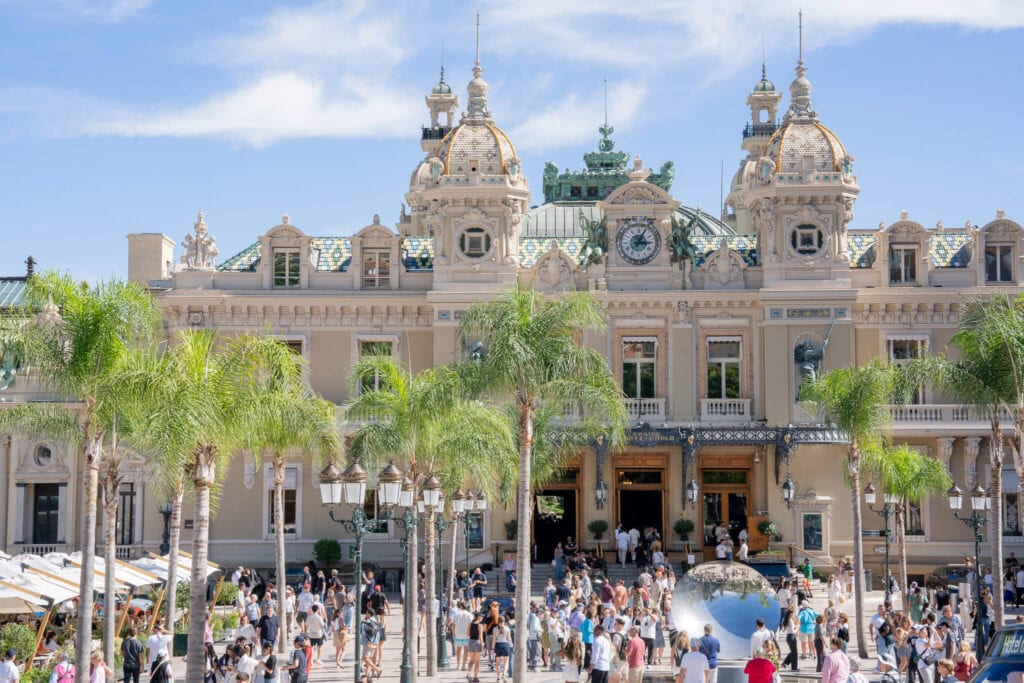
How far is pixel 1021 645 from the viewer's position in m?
21.1

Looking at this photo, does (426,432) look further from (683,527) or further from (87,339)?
(683,527)

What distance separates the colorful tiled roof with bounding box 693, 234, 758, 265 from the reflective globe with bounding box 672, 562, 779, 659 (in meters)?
21.7

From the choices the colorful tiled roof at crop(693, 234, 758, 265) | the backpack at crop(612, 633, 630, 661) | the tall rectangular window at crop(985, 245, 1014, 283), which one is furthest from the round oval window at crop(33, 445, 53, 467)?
the tall rectangular window at crop(985, 245, 1014, 283)

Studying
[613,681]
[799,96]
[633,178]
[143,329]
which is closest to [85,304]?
[143,329]

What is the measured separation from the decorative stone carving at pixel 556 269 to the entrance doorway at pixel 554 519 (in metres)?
→ 7.47

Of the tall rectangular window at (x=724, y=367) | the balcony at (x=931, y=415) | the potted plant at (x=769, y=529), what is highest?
the tall rectangular window at (x=724, y=367)

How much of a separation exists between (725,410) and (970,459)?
8.42 m

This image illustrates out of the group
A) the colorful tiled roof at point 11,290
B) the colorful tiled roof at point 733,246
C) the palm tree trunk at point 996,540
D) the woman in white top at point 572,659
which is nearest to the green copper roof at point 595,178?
the colorful tiled roof at point 733,246

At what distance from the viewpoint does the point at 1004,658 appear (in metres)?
21.2

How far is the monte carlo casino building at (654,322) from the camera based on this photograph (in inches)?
1975

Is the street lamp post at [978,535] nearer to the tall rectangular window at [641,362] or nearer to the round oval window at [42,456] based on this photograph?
the tall rectangular window at [641,362]

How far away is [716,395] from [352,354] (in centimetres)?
1290

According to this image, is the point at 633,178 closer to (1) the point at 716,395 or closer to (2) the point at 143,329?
(1) the point at 716,395

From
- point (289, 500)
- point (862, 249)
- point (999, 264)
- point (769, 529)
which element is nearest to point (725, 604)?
point (769, 529)
